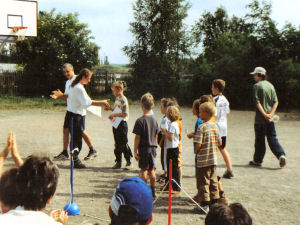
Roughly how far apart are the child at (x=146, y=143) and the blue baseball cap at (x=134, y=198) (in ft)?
10.3

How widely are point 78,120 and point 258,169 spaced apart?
11.9 ft

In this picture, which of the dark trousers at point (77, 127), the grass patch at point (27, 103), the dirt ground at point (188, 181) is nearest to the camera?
the dirt ground at point (188, 181)

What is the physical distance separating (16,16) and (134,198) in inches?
567

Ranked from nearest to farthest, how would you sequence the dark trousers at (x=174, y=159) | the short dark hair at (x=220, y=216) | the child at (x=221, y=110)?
1. the short dark hair at (x=220, y=216)
2. the dark trousers at (x=174, y=159)
3. the child at (x=221, y=110)

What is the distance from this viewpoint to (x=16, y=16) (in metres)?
14.5

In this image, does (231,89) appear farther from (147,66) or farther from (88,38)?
(88,38)

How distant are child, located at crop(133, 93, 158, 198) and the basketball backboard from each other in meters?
11.2

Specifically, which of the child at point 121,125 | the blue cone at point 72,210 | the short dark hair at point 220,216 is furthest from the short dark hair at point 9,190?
the child at point 121,125

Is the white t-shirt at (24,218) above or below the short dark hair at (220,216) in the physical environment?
above

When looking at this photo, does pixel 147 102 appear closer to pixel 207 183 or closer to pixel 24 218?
pixel 207 183

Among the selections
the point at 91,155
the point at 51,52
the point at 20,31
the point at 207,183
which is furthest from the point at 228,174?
the point at 51,52

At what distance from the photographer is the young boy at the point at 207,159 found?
465 centimetres

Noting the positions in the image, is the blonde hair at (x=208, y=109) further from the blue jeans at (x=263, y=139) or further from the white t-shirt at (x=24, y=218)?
the white t-shirt at (x=24, y=218)

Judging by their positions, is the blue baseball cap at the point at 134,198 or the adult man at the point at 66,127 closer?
the blue baseball cap at the point at 134,198
